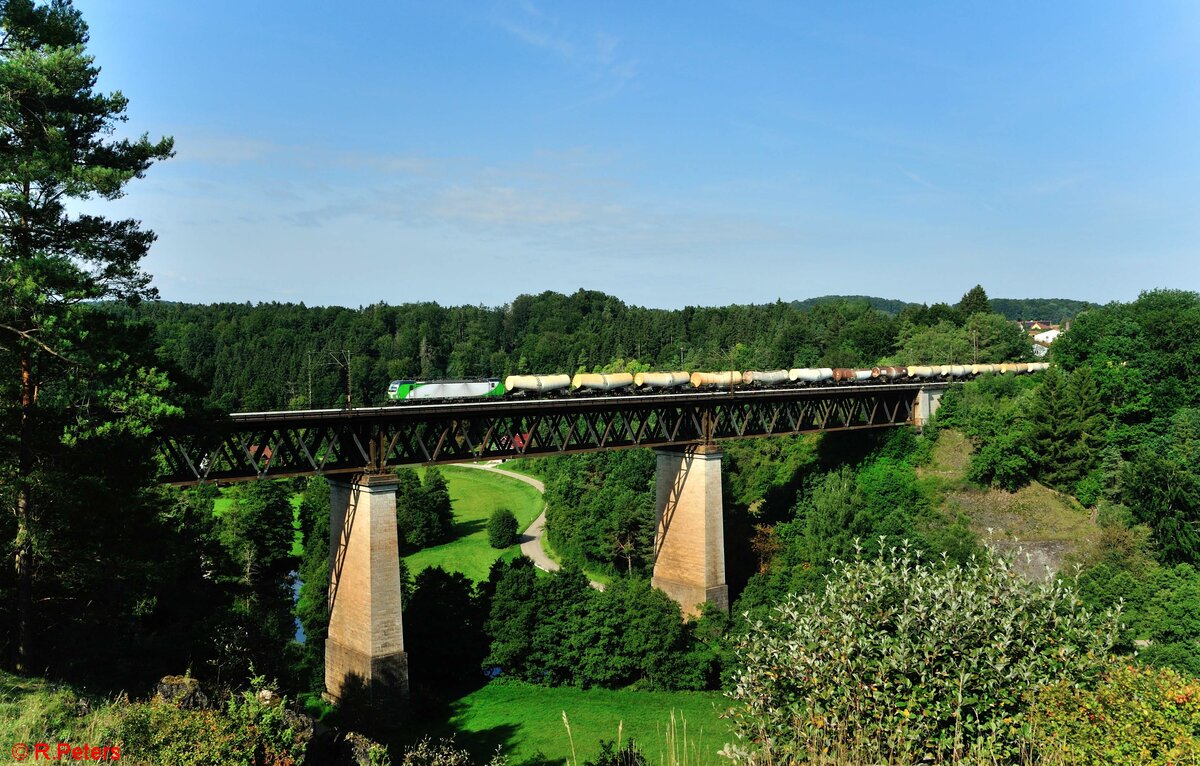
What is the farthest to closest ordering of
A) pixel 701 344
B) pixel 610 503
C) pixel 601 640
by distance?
pixel 701 344, pixel 610 503, pixel 601 640

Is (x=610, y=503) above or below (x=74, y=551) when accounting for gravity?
below

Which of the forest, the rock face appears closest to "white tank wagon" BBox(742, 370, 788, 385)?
the forest

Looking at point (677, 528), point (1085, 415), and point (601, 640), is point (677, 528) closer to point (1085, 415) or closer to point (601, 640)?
point (601, 640)

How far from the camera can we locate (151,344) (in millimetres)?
19766

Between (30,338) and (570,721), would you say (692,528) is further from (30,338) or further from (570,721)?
(30,338)

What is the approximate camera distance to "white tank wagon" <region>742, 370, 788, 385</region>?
5634cm

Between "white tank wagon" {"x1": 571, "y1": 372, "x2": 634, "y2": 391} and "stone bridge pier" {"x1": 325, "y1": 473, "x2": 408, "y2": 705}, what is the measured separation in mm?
13819

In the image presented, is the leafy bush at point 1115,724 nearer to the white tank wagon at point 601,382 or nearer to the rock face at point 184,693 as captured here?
the rock face at point 184,693

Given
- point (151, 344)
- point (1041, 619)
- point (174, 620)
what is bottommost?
point (174, 620)

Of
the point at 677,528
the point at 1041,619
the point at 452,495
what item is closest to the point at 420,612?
the point at 677,528

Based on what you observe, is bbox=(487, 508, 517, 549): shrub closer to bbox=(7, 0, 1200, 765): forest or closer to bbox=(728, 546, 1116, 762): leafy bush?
bbox=(7, 0, 1200, 765): forest

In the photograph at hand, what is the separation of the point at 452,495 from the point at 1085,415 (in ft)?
238

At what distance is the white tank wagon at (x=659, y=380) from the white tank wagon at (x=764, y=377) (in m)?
6.54

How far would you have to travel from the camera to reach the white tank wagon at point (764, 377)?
56344 mm
